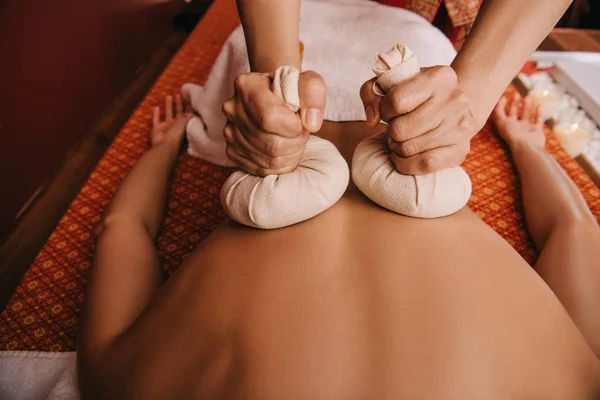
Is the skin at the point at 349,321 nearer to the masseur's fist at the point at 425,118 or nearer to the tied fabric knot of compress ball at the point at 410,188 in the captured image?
A: the tied fabric knot of compress ball at the point at 410,188

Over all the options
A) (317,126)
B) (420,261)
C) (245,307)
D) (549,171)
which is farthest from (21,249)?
(549,171)

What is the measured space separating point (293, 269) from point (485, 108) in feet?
1.80

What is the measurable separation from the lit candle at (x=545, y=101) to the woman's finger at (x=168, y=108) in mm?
1390

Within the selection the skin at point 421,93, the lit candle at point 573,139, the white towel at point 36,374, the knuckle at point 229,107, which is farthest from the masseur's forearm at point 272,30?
the lit candle at point 573,139

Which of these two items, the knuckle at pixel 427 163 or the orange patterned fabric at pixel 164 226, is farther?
the orange patterned fabric at pixel 164 226

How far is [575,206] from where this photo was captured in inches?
43.6

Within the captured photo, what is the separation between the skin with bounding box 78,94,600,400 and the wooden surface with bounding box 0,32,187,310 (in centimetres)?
84

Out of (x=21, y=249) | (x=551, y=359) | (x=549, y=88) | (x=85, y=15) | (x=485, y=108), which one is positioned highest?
(x=485, y=108)

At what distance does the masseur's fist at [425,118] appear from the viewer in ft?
2.31

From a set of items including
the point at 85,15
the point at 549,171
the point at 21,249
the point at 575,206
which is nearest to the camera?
the point at 575,206

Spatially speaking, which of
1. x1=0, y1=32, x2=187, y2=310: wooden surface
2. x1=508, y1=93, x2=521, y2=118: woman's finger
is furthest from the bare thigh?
x1=0, y1=32, x2=187, y2=310: wooden surface

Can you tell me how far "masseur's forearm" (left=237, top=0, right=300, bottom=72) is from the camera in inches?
Answer: 38.2

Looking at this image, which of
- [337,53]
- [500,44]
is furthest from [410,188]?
[337,53]

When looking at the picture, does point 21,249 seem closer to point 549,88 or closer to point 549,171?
point 549,171
